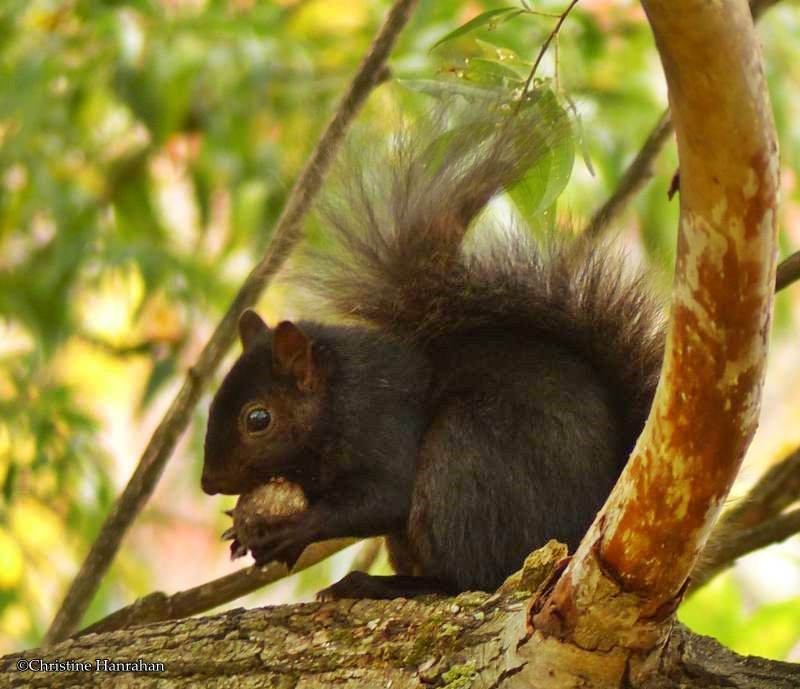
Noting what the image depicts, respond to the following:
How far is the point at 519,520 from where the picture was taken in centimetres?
216

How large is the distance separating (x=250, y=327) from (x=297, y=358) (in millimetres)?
213

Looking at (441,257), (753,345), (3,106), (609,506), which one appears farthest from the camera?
(3,106)

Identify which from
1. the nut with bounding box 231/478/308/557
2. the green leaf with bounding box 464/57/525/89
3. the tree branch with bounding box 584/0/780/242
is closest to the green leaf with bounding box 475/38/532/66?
the green leaf with bounding box 464/57/525/89

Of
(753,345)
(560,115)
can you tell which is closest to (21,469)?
(560,115)

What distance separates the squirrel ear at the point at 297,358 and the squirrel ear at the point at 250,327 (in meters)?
0.16

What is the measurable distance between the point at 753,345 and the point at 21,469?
2535 millimetres

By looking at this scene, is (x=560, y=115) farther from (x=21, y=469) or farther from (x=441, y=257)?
(x=21, y=469)

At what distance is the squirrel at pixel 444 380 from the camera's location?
7.08ft

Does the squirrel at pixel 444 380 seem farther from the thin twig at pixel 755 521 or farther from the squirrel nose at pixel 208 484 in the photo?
the thin twig at pixel 755 521

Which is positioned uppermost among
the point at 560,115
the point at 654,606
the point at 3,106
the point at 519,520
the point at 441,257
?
the point at 3,106

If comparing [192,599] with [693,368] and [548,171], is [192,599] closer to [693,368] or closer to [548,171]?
[548,171]

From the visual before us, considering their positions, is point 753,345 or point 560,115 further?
point 560,115

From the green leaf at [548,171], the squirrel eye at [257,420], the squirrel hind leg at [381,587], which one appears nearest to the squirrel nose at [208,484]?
the squirrel eye at [257,420]

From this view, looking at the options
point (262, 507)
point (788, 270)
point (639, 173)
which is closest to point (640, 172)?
point (639, 173)
